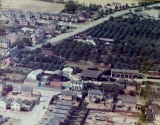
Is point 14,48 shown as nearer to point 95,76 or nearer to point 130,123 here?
point 95,76

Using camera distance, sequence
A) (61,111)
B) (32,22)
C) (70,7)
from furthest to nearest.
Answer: (70,7)
(32,22)
(61,111)

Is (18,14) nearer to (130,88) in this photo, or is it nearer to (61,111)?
(130,88)

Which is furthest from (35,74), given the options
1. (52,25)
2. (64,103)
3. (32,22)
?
(32,22)

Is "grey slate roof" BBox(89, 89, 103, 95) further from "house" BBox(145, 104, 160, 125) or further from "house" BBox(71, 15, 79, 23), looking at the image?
"house" BBox(71, 15, 79, 23)

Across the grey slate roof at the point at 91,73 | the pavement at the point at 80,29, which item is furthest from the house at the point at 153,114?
the pavement at the point at 80,29

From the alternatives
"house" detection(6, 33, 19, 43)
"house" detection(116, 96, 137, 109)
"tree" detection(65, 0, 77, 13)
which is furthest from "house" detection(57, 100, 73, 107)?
"tree" detection(65, 0, 77, 13)

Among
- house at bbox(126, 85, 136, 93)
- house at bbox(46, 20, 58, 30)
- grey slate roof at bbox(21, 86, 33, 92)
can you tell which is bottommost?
house at bbox(126, 85, 136, 93)

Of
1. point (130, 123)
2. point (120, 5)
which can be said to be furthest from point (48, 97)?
point (120, 5)
